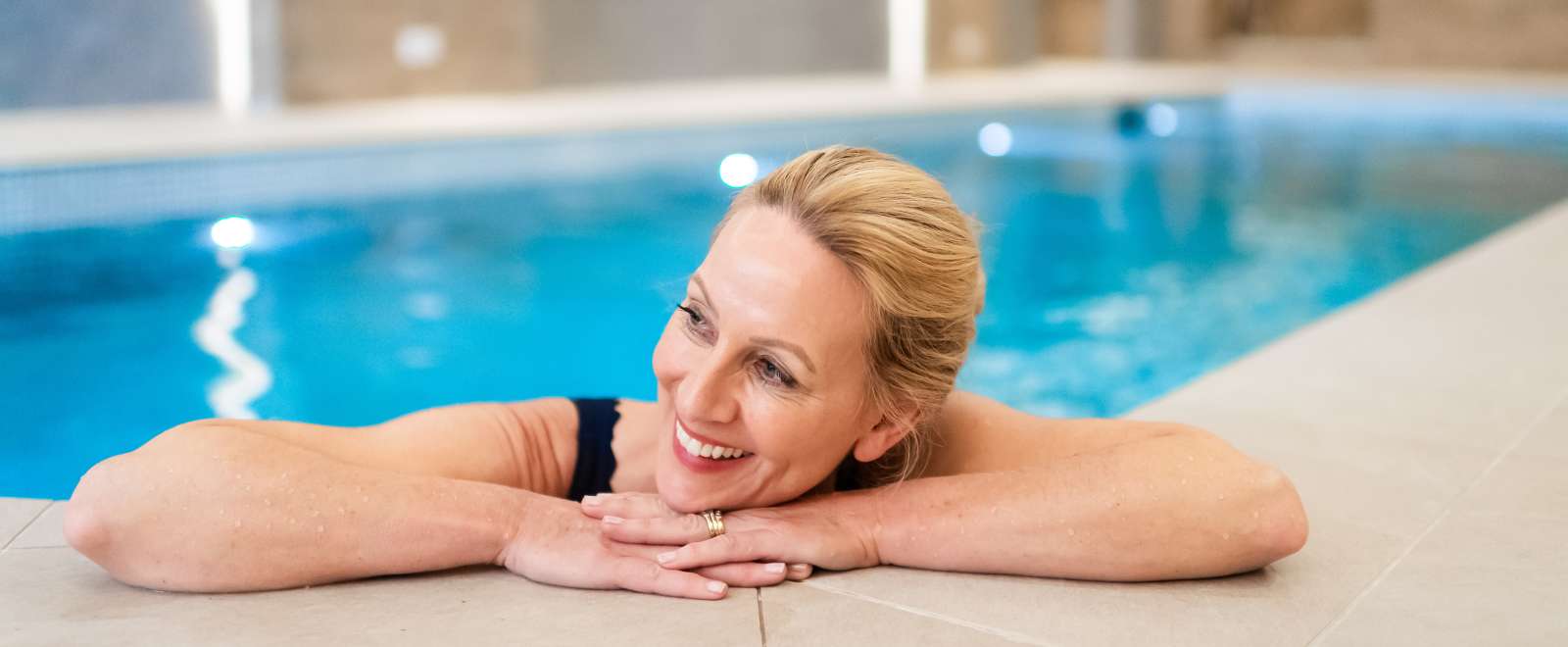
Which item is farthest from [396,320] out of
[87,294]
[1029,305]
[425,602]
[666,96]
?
[666,96]

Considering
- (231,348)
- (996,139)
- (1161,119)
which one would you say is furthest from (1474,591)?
(1161,119)

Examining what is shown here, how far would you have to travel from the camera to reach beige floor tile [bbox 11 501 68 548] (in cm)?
208

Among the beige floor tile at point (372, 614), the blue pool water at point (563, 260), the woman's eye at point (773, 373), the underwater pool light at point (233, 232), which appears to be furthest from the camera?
the underwater pool light at point (233, 232)

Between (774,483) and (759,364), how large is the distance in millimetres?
187

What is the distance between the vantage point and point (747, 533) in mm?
1927

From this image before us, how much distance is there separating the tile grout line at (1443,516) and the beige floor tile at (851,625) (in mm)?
414

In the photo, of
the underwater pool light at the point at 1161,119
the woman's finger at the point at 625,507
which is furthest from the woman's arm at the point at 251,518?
the underwater pool light at the point at 1161,119

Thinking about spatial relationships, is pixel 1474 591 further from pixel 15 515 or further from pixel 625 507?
pixel 15 515

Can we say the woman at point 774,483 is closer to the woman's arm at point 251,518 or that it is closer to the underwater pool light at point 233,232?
the woman's arm at point 251,518

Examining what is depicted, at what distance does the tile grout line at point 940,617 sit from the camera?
5.93 ft

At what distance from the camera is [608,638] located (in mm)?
1769

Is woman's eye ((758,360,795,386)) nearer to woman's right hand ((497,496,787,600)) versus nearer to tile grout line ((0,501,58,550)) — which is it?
woman's right hand ((497,496,787,600))

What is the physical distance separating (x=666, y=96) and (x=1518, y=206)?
19.8 feet

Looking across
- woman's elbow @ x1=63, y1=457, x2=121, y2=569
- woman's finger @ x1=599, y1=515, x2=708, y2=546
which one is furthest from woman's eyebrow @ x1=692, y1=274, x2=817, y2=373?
woman's elbow @ x1=63, y1=457, x2=121, y2=569
